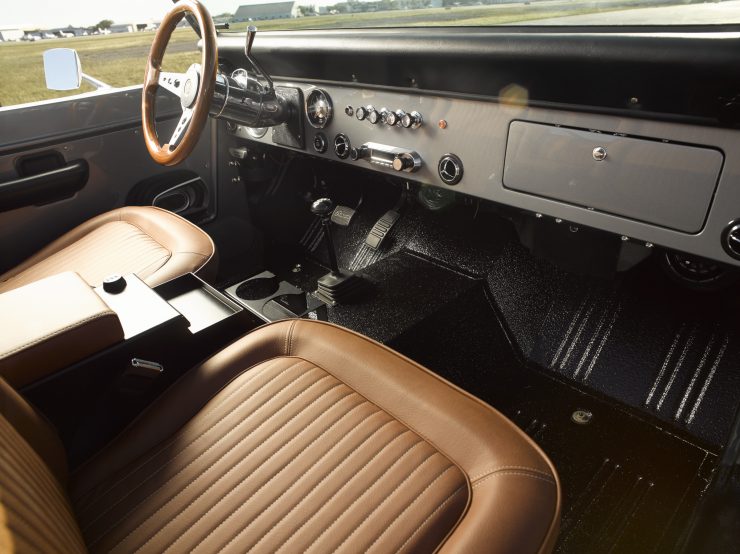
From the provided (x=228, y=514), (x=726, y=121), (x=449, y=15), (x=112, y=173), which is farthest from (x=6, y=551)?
(x=112, y=173)

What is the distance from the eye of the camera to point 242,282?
2096 mm

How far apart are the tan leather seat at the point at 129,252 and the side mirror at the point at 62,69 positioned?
65 cm

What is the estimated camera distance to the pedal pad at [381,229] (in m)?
2.26

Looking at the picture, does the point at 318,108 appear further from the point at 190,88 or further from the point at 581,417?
the point at 581,417

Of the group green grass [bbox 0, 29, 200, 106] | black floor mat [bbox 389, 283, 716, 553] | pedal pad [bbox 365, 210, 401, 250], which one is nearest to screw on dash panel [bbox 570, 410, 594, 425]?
black floor mat [bbox 389, 283, 716, 553]

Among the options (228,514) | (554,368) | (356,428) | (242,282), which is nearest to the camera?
(228,514)

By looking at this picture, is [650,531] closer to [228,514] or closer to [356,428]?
[356,428]

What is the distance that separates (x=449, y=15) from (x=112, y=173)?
1.48 m

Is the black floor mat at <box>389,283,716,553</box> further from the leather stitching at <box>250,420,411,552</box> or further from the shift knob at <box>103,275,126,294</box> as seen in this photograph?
the shift knob at <box>103,275,126,294</box>

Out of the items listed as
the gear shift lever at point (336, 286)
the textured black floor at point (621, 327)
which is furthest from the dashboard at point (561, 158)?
the textured black floor at point (621, 327)

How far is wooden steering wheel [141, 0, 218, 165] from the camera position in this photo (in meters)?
1.42

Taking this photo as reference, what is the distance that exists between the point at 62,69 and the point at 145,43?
1.82ft

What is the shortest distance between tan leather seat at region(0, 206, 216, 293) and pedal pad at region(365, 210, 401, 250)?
759mm

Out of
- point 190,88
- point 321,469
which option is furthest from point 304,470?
point 190,88
